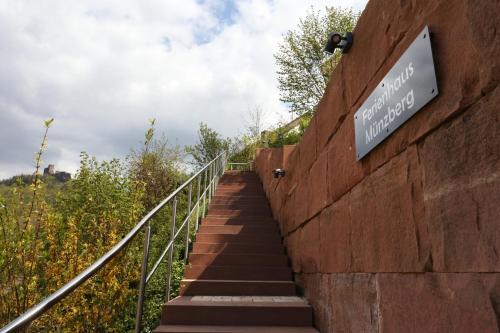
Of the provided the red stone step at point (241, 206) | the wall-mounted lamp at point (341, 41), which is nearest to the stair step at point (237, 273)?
the red stone step at point (241, 206)

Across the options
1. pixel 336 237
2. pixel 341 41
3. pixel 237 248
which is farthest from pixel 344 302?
pixel 237 248

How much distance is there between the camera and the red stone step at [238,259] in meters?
4.25

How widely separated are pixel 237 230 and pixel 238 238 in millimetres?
286

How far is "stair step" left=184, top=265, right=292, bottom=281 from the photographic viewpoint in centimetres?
403

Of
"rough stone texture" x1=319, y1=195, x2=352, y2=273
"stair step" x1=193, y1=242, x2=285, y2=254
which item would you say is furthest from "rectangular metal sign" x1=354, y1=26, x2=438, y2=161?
"stair step" x1=193, y1=242, x2=285, y2=254

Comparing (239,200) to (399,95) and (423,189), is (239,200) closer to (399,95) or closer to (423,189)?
(399,95)

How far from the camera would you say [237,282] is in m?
3.78

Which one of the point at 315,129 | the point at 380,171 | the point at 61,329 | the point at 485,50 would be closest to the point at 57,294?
the point at 380,171

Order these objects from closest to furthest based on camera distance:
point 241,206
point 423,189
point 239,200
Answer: point 423,189, point 241,206, point 239,200

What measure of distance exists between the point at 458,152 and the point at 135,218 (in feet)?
11.0

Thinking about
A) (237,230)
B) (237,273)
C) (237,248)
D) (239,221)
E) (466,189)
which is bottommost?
(237,273)

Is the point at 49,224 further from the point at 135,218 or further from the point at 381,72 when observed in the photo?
the point at 381,72

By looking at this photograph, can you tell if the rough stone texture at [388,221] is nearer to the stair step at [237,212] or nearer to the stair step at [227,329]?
the stair step at [227,329]

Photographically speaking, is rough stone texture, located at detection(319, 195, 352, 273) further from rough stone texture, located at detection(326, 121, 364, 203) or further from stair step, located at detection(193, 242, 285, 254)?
stair step, located at detection(193, 242, 285, 254)
